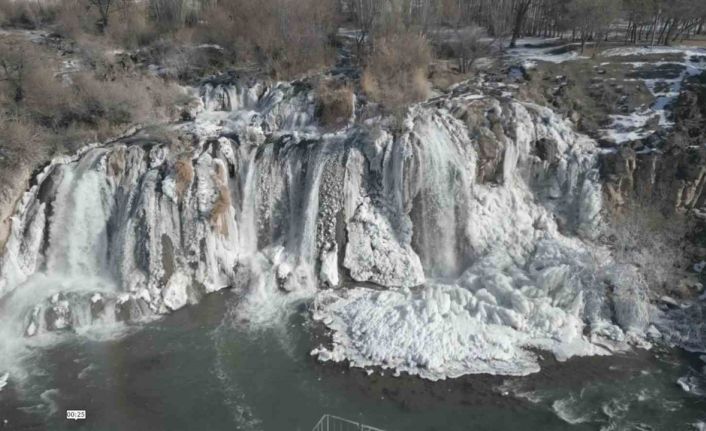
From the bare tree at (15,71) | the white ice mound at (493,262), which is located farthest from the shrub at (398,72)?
the bare tree at (15,71)

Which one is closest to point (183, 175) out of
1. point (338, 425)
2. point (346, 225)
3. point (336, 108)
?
point (346, 225)

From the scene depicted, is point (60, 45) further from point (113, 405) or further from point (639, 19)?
point (639, 19)

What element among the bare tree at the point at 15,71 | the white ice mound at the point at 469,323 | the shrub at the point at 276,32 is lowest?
the white ice mound at the point at 469,323

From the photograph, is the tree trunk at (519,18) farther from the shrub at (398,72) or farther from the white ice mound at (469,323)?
the white ice mound at (469,323)

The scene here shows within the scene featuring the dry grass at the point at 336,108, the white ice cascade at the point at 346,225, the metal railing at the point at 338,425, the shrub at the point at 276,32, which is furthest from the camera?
the shrub at the point at 276,32

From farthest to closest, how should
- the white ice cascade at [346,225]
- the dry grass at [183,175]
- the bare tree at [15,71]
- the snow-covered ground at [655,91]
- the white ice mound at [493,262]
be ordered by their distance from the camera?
the bare tree at [15,71] → the snow-covered ground at [655,91] → the dry grass at [183,175] → the white ice cascade at [346,225] → the white ice mound at [493,262]

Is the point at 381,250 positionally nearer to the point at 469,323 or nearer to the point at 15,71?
the point at 469,323
